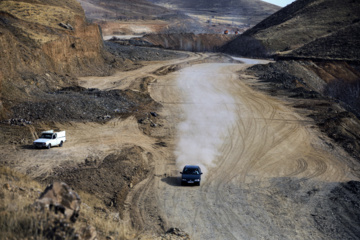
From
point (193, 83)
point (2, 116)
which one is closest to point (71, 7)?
point (193, 83)

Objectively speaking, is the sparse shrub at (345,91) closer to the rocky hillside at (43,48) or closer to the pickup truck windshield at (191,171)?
the rocky hillside at (43,48)

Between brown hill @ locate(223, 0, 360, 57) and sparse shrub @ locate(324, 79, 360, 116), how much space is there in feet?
84.6

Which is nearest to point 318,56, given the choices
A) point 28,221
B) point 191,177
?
point 191,177

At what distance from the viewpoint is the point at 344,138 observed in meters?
32.3

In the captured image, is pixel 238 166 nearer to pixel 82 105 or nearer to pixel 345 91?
pixel 82 105

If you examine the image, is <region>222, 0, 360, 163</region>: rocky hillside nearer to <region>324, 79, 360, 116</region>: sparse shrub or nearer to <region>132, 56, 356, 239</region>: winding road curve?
<region>324, 79, 360, 116</region>: sparse shrub

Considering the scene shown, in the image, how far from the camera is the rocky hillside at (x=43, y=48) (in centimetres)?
3631

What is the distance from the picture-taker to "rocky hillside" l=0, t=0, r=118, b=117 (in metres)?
36.3

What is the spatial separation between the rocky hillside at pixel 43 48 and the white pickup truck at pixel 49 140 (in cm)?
640

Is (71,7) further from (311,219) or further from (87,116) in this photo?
(311,219)

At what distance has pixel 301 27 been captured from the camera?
103625mm

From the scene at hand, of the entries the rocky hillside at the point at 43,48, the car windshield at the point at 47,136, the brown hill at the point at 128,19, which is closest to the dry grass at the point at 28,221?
the car windshield at the point at 47,136

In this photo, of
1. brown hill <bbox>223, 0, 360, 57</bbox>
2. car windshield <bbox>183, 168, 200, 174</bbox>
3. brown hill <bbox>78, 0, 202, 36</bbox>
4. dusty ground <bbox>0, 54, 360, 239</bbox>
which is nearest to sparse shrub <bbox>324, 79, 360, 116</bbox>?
dusty ground <bbox>0, 54, 360, 239</bbox>

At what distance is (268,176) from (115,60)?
43.8 metres
